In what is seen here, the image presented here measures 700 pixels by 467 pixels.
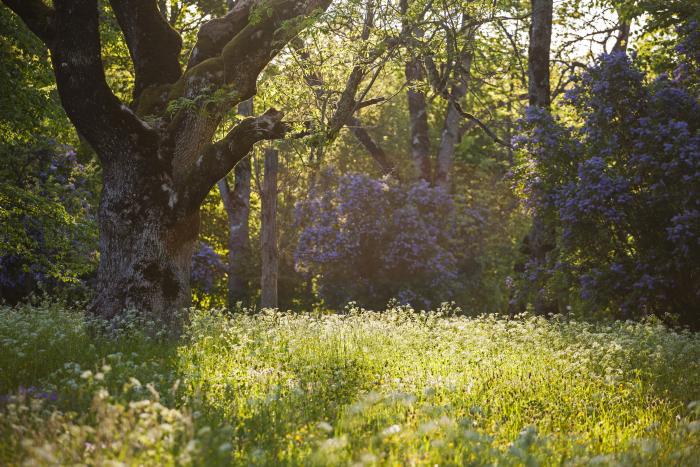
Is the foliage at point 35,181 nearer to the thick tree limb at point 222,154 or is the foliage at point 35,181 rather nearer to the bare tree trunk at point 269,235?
the thick tree limb at point 222,154

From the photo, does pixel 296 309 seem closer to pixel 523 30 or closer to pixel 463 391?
pixel 523 30

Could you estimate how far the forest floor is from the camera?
175 inches

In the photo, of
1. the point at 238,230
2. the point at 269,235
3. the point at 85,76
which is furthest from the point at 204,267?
the point at 85,76

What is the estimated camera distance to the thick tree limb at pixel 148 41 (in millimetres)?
11461

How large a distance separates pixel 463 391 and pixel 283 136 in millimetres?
5630

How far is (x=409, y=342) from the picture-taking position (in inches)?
391

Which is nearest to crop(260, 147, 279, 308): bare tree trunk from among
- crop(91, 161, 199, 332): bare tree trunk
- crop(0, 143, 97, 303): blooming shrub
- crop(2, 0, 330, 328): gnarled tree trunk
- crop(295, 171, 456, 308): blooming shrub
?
crop(295, 171, 456, 308): blooming shrub

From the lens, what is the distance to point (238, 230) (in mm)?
25188

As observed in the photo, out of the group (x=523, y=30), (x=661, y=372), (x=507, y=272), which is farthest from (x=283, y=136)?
(x=507, y=272)

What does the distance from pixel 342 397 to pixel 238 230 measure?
1902 centimetres

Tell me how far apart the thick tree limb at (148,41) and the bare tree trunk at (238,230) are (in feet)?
40.7

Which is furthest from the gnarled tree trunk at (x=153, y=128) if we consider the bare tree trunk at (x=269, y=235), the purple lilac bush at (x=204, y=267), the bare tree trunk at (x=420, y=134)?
the bare tree trunk at (x=420, y=134)

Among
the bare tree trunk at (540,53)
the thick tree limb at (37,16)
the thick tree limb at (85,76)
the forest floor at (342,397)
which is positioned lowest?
the forest floor at (342,397)

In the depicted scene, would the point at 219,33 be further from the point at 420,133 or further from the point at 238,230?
the point at 420,133
